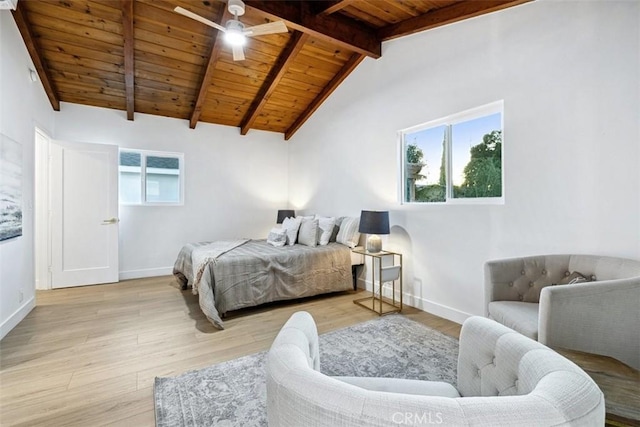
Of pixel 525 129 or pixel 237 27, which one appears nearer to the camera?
pixel 525 129

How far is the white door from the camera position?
4.29 meters

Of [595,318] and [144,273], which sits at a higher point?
[595,318]

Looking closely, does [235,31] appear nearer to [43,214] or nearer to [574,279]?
[574,279]

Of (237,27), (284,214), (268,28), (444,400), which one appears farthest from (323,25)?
(444,400)

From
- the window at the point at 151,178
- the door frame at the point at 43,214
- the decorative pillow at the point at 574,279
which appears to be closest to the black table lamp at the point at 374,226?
the decorative pillow at the point at 574,279

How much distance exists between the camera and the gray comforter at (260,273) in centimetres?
320

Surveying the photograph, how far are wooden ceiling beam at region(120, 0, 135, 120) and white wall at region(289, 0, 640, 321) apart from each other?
Result: 9.84 ft

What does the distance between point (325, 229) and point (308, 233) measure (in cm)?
28

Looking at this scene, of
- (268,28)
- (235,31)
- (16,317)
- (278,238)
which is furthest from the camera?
(278,238)

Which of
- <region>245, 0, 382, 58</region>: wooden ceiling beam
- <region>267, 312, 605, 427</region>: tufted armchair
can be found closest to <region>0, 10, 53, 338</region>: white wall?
<region>245, 0, 382, 58</region>: wooden ceiling beam

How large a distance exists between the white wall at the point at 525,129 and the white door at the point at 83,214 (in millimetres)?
4097

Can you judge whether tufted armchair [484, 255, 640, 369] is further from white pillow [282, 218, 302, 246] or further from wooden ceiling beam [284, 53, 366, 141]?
wooden ceiling beam [284, 53, 366, 141]

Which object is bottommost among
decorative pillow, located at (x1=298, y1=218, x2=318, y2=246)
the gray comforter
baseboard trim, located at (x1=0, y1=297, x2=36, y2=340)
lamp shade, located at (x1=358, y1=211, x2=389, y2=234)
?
baseboard trim, located at (x1=0, y1=297, x2=36, y2=340)

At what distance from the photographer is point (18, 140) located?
3.08m
